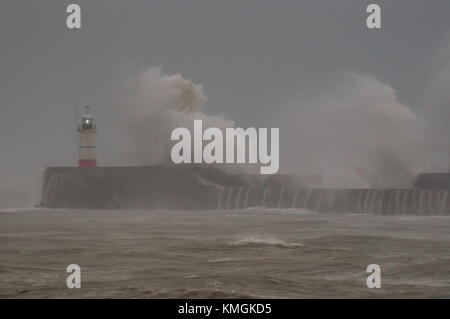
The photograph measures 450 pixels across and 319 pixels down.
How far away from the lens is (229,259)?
13.7m

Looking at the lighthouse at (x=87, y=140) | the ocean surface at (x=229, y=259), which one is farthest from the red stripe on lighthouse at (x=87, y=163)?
the ocean surface at (x=229, y=259)

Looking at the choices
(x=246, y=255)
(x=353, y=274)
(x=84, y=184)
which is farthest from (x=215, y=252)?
(x=84, y=184)

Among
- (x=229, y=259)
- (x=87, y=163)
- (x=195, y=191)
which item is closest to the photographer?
(x=229, y=259)

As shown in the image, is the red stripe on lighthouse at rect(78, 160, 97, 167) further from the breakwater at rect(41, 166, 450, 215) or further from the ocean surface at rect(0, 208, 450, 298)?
the ocean surface at rect(0, 208, 450, 298)

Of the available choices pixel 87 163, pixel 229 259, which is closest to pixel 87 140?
pixel 87 163

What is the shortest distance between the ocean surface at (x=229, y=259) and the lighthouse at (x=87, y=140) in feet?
44.0

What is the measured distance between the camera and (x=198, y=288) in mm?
10547

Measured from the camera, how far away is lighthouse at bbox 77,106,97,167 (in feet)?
117

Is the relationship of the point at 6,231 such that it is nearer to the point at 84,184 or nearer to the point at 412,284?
the point at 412,284

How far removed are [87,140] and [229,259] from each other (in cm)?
2260
